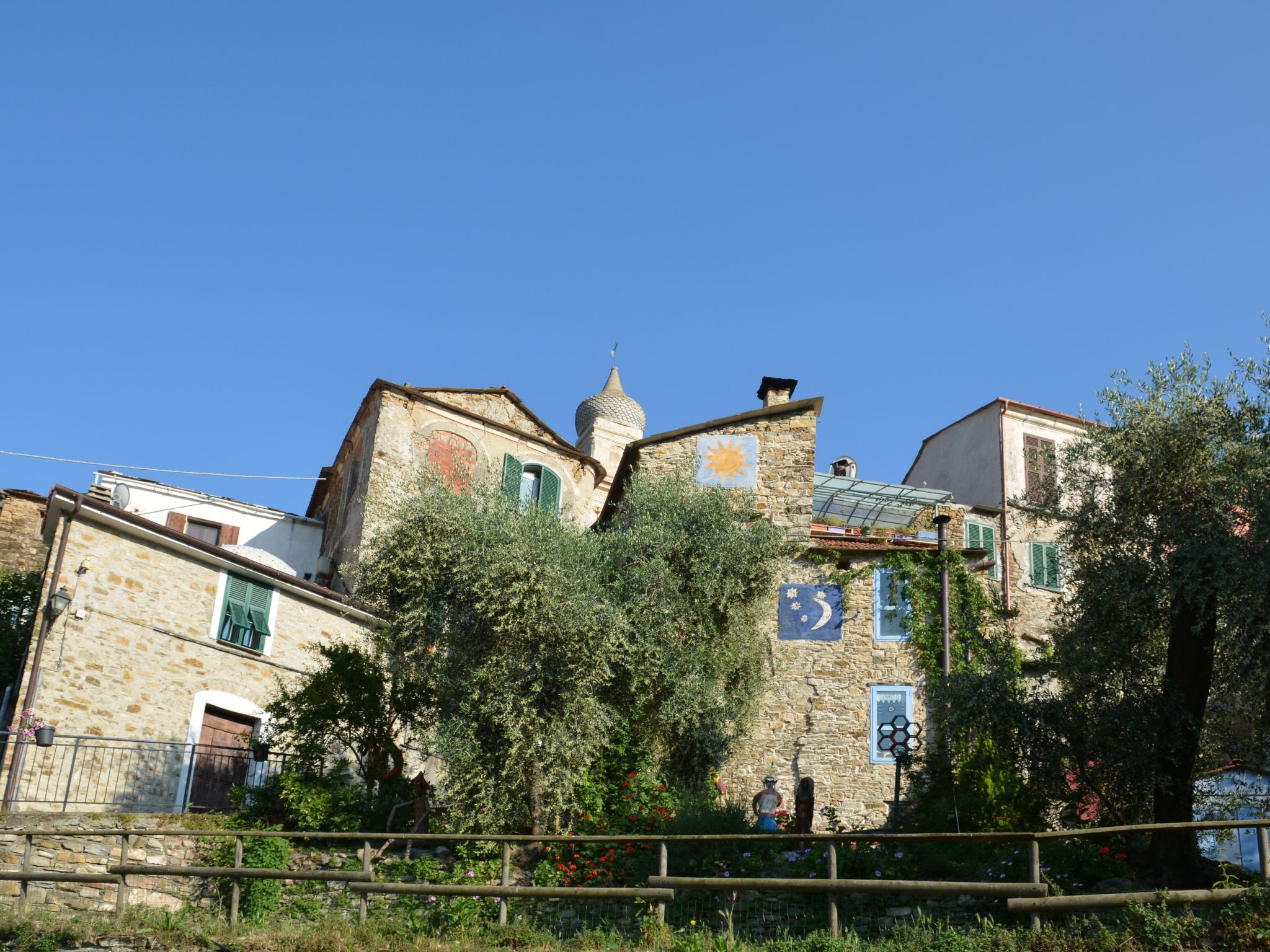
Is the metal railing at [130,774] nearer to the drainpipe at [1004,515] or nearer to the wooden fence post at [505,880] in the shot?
the wooden fence post at [505,880]

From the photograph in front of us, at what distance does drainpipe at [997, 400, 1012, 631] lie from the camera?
29.6m

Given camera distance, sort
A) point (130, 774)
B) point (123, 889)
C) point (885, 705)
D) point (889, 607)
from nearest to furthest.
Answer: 1. point (123, 889)
2. point (130, 774)
3. point (885, 705)
4. point (889, 607)

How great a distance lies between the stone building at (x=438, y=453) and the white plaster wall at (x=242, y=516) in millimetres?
701

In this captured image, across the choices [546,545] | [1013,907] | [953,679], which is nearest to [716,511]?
[546,545]

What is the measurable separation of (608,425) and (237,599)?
2549 cm

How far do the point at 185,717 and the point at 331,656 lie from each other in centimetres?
413

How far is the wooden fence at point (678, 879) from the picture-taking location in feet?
38.5

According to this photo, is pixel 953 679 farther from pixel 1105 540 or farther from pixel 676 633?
pixel 676 633

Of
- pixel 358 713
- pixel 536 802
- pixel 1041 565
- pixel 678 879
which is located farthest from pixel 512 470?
pixel 678 879

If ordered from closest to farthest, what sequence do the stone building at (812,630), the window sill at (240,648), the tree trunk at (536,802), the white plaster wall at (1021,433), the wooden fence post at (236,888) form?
1. the wooden fence post at (236,888)
2. the tree trunk at (536,802)
3. the stone building at (812,630)
4. the window sill at (240,648)
5. the white plaster wall at (1021,433)

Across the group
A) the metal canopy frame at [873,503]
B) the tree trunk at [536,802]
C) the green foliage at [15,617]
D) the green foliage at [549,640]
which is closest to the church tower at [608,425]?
the metal canopy frame at [873,503]

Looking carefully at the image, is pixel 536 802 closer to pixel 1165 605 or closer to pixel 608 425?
pixel 1165 605

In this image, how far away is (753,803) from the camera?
730 inches

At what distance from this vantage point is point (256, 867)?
15.9m
